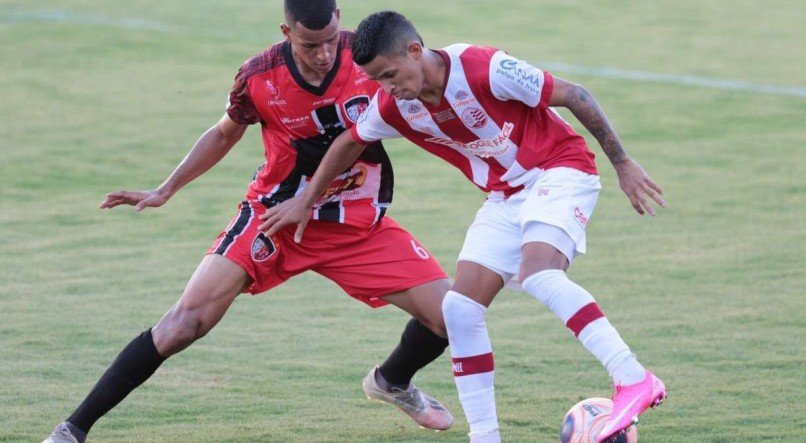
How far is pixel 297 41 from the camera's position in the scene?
542cm

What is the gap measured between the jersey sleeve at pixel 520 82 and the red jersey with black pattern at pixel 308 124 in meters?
0.77

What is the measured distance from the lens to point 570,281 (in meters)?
4.87

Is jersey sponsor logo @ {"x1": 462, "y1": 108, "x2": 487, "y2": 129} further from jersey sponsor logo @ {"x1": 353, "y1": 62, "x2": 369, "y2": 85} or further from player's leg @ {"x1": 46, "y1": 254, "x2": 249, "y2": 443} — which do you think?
player's leg @ {"x1": 46, "y1": 254, "x2": 249, "y2": 443}

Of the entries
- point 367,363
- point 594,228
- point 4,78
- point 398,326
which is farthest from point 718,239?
point 4,78

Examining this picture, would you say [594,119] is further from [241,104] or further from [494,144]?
[241,104]

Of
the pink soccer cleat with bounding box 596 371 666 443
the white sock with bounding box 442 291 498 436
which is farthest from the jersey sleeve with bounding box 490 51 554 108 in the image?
the pink soccer cleat with bounding box 596 371 666 443

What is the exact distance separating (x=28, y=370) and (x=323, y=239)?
2053 mm

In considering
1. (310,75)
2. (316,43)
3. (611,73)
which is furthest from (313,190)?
(611,73)

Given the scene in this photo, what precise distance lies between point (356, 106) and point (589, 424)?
178 cm

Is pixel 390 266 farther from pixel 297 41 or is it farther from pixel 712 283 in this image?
pixel 712 283

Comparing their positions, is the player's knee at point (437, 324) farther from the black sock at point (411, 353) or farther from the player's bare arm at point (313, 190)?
the player's bare arm at point (313, 190)

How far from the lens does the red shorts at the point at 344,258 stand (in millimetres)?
5688

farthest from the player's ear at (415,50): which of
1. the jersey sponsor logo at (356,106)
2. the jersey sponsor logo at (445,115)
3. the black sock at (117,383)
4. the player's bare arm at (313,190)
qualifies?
the black sock at (117,383)

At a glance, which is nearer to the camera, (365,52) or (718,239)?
(365,52)
